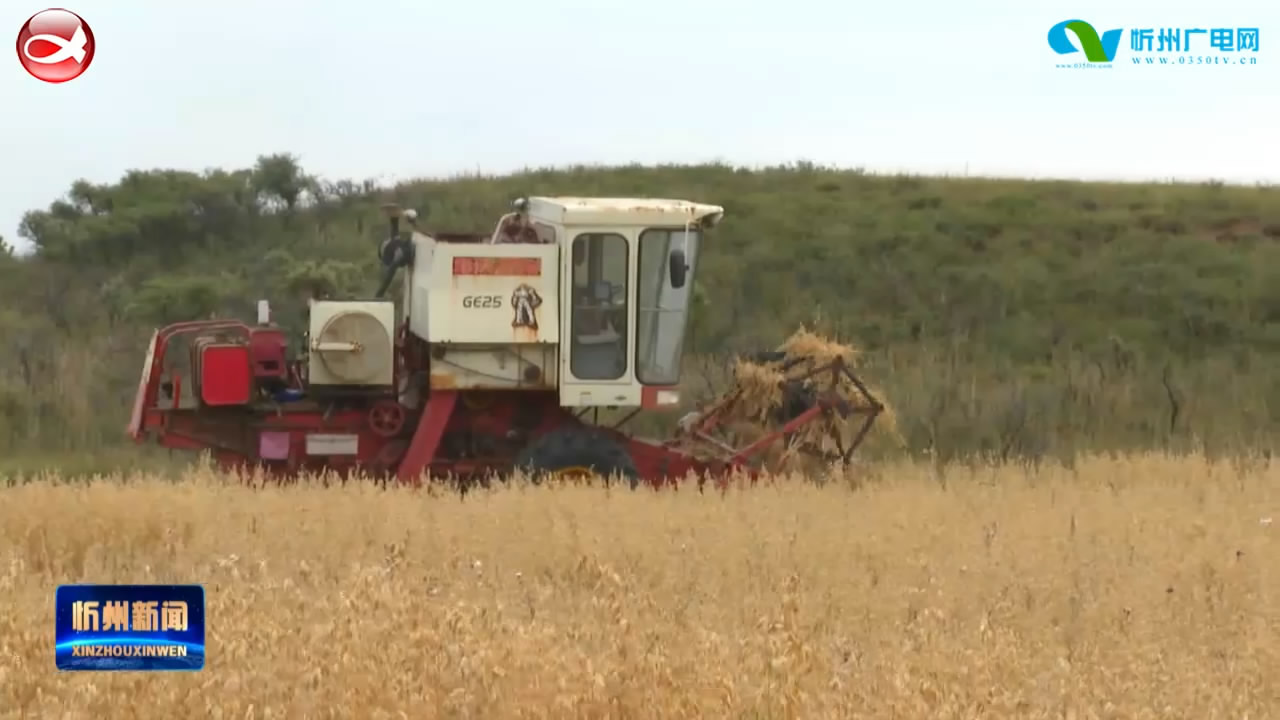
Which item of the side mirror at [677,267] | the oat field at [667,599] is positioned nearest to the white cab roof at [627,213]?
the side mirror at [677,267]

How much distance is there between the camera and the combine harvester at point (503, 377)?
10250mm

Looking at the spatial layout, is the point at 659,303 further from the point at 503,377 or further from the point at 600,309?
the point at 503,377

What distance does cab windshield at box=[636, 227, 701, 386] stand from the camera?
1035cm

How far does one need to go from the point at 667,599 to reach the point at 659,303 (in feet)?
16.9

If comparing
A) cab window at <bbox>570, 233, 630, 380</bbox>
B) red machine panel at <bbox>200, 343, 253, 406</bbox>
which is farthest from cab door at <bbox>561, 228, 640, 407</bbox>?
red machine panel at <bbox>200, 343, 253, 406</bbox>

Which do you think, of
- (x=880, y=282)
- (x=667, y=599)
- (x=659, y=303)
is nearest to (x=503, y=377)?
(x=659, y=303)

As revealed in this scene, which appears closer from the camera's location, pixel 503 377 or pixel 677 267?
pixel 677 267

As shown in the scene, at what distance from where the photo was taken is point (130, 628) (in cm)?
409

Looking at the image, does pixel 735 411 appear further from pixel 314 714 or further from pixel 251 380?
pixel 314 714

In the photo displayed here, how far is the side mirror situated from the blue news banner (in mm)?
6200

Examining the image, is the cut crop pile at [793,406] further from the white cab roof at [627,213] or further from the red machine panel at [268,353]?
the red machine panel at [268,353]

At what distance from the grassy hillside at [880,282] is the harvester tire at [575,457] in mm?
→ 4501

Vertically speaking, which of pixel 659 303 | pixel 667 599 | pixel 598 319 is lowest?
pixel 667 599

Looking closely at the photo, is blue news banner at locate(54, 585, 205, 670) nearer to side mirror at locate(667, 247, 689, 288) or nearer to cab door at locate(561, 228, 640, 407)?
cab door at locate(561, 228, 640, 407)
